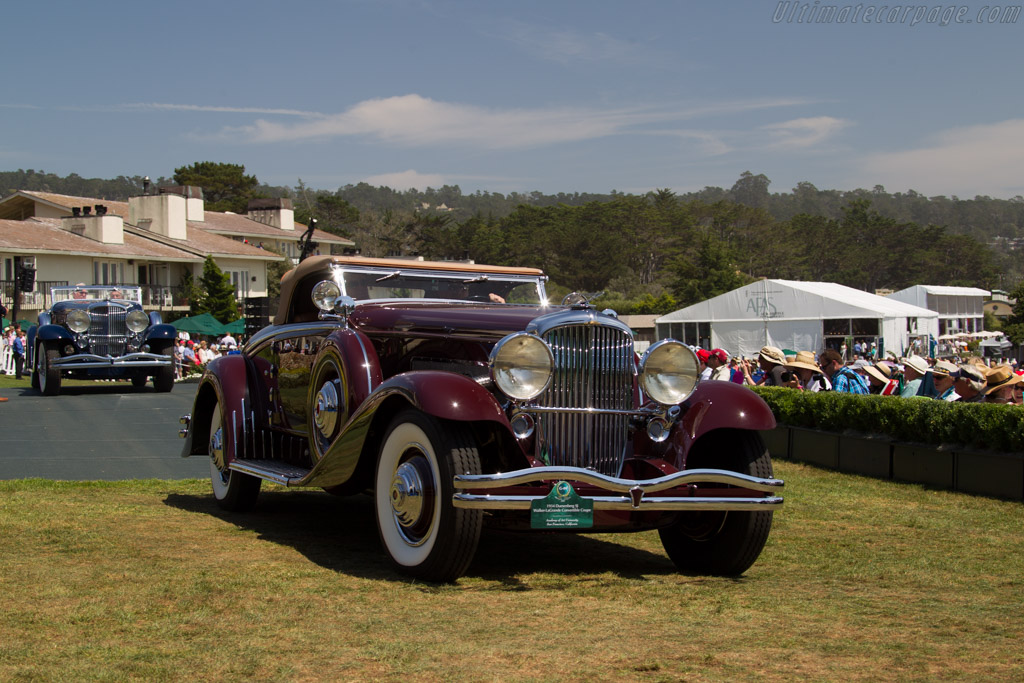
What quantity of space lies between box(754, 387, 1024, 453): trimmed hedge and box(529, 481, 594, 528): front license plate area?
5.21m

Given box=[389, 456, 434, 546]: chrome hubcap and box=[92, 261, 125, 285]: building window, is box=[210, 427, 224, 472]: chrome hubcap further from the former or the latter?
box=[92, 261, 125, 285]: building window

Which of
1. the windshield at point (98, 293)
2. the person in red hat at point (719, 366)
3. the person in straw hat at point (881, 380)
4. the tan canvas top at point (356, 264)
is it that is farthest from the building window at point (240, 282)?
the tan canvas top at point (356, 264)

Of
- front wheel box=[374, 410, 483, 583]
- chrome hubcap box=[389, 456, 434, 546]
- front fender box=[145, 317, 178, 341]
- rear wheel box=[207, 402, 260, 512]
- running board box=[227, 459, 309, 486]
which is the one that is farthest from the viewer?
front fender box=[145, 317, 178, 341]

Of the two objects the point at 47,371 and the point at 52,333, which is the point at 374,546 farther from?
the point at 52,333

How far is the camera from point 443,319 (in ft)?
20.5

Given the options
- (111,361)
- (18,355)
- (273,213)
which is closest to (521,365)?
(111,361)

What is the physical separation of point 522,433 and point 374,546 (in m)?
1.58

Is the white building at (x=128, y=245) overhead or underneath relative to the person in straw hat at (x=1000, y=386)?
overhead

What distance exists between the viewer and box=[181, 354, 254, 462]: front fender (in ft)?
25.4

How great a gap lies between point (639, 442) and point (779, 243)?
99.2m

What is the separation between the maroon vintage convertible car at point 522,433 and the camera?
5059 millimetres

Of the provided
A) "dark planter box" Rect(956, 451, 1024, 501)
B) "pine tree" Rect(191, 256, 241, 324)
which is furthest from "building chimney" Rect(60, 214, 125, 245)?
"dark planter box" Rect(956, 451, 1024, 501)

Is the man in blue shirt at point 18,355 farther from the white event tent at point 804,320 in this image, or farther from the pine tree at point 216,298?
the white event tent at point 804,320

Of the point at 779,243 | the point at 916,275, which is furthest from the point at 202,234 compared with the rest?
the point at 916,275
